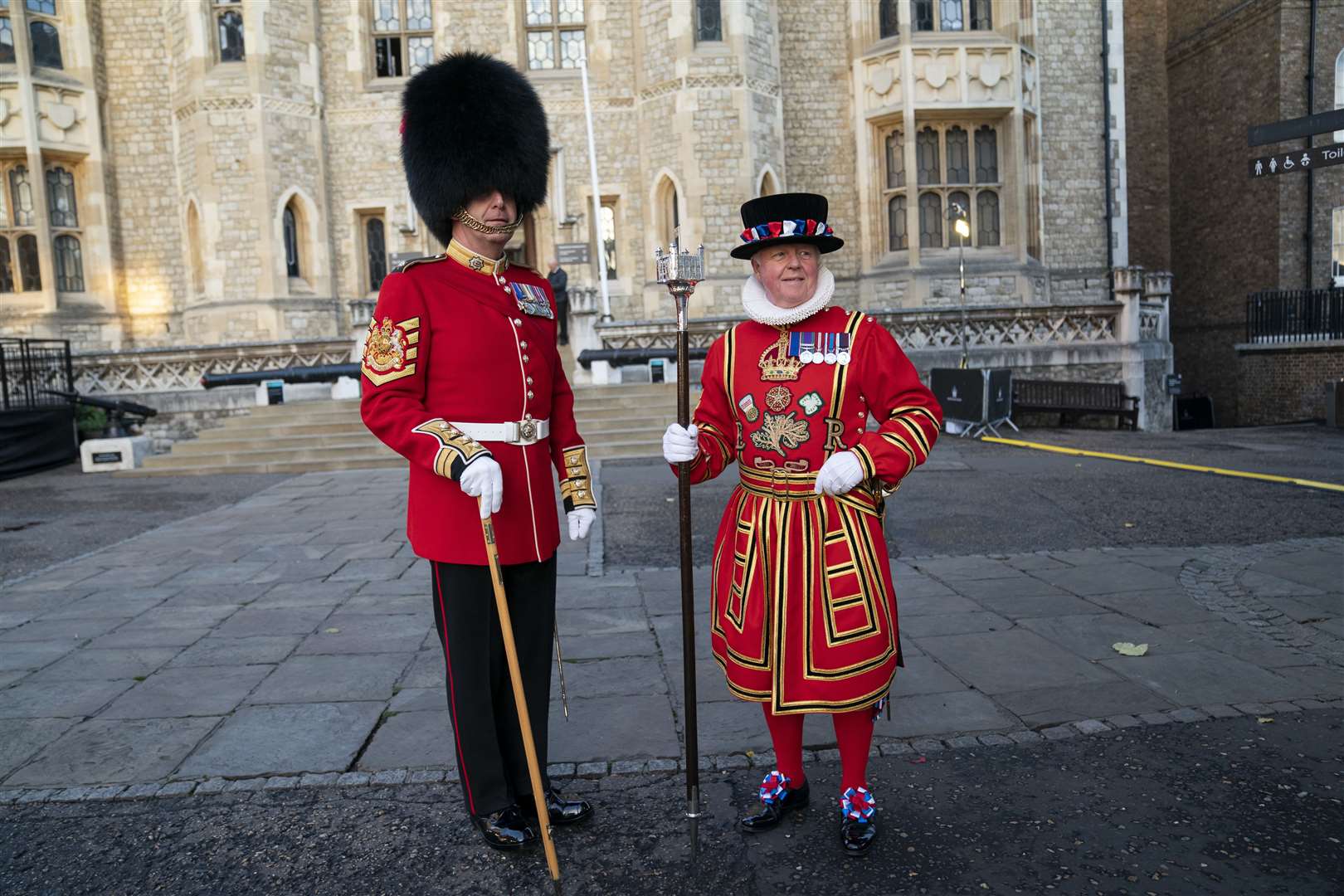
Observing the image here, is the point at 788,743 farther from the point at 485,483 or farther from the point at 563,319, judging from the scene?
the point at 563,319

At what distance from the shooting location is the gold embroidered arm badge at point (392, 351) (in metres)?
2.72

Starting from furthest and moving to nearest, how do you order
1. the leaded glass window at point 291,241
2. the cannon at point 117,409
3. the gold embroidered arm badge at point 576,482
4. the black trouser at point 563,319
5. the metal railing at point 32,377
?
the leaded glass window at point 291,241 → the black trouser at point 563,319 → the cannon at point 117,409 → the metal railing at point 32,377 → the gold embroidered arm badge at point 576,482

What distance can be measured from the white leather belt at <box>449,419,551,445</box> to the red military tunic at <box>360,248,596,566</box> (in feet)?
0.05

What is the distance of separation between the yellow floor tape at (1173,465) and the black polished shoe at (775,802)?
25.0ft

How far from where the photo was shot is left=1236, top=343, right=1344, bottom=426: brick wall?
17.9m

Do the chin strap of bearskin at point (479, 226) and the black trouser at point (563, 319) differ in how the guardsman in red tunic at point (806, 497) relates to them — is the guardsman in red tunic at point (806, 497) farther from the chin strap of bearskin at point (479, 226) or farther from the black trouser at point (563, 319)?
the black trouser at point (563, 319)

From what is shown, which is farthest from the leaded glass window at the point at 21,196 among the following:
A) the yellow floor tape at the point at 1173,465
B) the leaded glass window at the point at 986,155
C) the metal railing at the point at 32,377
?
the leaded glass window at the point at 986,155

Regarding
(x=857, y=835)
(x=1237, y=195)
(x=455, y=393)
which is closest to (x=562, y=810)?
(x=857, y=835)

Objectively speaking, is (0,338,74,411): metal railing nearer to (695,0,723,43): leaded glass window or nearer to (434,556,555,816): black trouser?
(695,0,723,43): leaded glass window

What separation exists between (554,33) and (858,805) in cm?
1876

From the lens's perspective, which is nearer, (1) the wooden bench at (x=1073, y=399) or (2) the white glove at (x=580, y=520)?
(2) the white glove at (x=580, y=520)

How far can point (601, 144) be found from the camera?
61.8ft

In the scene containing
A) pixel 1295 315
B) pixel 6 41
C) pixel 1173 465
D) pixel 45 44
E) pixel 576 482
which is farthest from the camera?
pixel 1295 315

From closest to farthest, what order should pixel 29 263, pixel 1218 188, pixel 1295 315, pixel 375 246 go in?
pixel 29 263 < pixel 1295 315 < pixel 375 246 < pixel 1218 188
